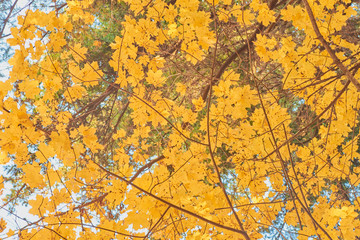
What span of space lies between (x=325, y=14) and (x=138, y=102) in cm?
128

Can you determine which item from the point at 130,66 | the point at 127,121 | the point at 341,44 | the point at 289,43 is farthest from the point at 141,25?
the point at 127,121

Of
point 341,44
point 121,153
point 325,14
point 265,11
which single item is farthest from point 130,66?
point 341,44

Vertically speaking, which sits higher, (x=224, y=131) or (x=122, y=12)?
(x=122, y=12)

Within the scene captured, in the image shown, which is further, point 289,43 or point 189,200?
point 289,43

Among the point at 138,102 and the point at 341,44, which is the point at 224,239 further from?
the point at 341,44

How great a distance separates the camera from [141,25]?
81.1 inches

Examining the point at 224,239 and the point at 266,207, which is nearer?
the point at 224,239

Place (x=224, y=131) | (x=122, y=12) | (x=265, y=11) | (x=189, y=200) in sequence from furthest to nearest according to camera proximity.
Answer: (x=122, y=12) < (x=224, y=131) < (x=265, y=11) < (x=189, y=200)

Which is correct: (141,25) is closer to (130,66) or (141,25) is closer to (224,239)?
(130,66)

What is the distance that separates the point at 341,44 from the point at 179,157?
1.32 m

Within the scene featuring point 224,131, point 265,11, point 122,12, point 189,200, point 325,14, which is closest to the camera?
point 189,200

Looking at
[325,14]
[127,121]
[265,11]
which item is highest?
[127,121]

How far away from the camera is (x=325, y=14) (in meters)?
1.84

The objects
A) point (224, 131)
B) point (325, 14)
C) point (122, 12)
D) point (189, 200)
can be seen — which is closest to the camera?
point (189, 200)
